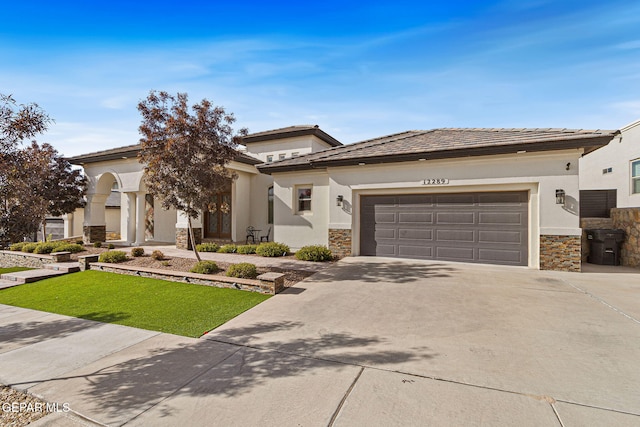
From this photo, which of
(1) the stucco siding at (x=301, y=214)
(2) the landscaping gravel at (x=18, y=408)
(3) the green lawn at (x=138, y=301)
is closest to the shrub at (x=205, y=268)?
(3) the green lawn at (x=138, y=301)

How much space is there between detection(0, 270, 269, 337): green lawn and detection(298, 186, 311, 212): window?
21.8ft

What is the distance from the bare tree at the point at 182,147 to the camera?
28.9 ft

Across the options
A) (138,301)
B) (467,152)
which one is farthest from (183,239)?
(467,152)

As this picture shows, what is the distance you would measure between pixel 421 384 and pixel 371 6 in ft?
31.8

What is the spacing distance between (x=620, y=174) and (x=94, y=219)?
90.9 ft

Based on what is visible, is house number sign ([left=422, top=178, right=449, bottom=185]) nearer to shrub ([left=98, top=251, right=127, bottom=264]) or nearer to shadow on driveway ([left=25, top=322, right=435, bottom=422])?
shadow on driveway ([left=25, top=322, right=435, bottom=422])

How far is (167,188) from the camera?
30.0 feet

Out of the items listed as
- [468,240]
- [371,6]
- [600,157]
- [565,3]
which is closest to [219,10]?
[371,6]

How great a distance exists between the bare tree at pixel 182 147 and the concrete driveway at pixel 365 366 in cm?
446

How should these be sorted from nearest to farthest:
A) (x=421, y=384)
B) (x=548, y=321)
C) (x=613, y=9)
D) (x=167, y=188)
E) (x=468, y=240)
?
1. (x=421, y=384)
2. (x=548, y=321)
3. (x=613, y=9)
4. (x=167, y=188)
5. (x=468, y=240)

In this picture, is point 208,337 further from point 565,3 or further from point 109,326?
point 565,3

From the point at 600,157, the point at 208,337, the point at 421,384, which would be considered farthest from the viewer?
the point at 600,157

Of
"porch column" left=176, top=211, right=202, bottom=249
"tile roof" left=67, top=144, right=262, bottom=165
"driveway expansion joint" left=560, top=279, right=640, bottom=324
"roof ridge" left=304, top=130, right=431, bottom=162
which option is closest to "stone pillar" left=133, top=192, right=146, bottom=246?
"tile roof" left=67, top=144, right=262, bottom=165

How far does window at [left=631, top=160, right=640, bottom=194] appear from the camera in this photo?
1226 cm
